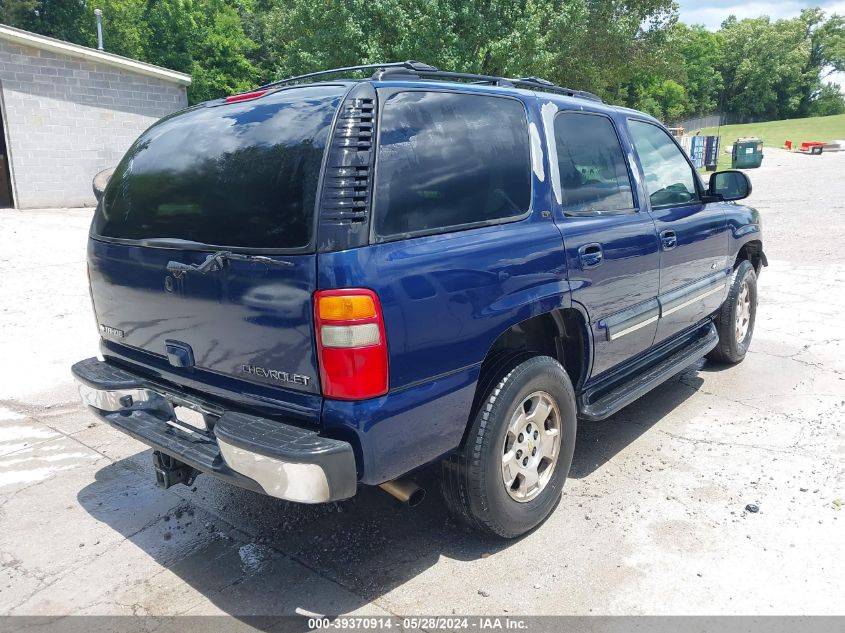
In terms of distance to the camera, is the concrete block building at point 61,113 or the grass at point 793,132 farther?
the grass at point 793,132

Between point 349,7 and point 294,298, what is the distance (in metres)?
20.8

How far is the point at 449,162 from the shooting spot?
112 inches

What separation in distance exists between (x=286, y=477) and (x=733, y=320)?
169 inches

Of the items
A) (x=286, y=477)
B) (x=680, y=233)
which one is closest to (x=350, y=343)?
(x=286, y=477)

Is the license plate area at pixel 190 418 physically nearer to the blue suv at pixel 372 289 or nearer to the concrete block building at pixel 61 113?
the blue suv at pixel 372 289

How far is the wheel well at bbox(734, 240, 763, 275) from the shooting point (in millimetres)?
5574

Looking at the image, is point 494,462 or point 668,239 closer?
point 494,462

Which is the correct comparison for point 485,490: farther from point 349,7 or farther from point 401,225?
point 349,7

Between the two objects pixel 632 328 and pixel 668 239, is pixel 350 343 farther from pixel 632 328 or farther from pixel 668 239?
pixel 668 239

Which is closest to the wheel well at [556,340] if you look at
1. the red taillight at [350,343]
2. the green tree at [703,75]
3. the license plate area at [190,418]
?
the red taillight at [350,343]

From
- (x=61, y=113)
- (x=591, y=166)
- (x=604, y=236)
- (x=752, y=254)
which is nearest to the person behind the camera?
(x=604, y=236)

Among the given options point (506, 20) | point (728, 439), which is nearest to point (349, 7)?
point (506, 20)

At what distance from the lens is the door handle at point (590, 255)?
3.36 meters

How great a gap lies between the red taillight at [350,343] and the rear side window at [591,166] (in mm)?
1453
